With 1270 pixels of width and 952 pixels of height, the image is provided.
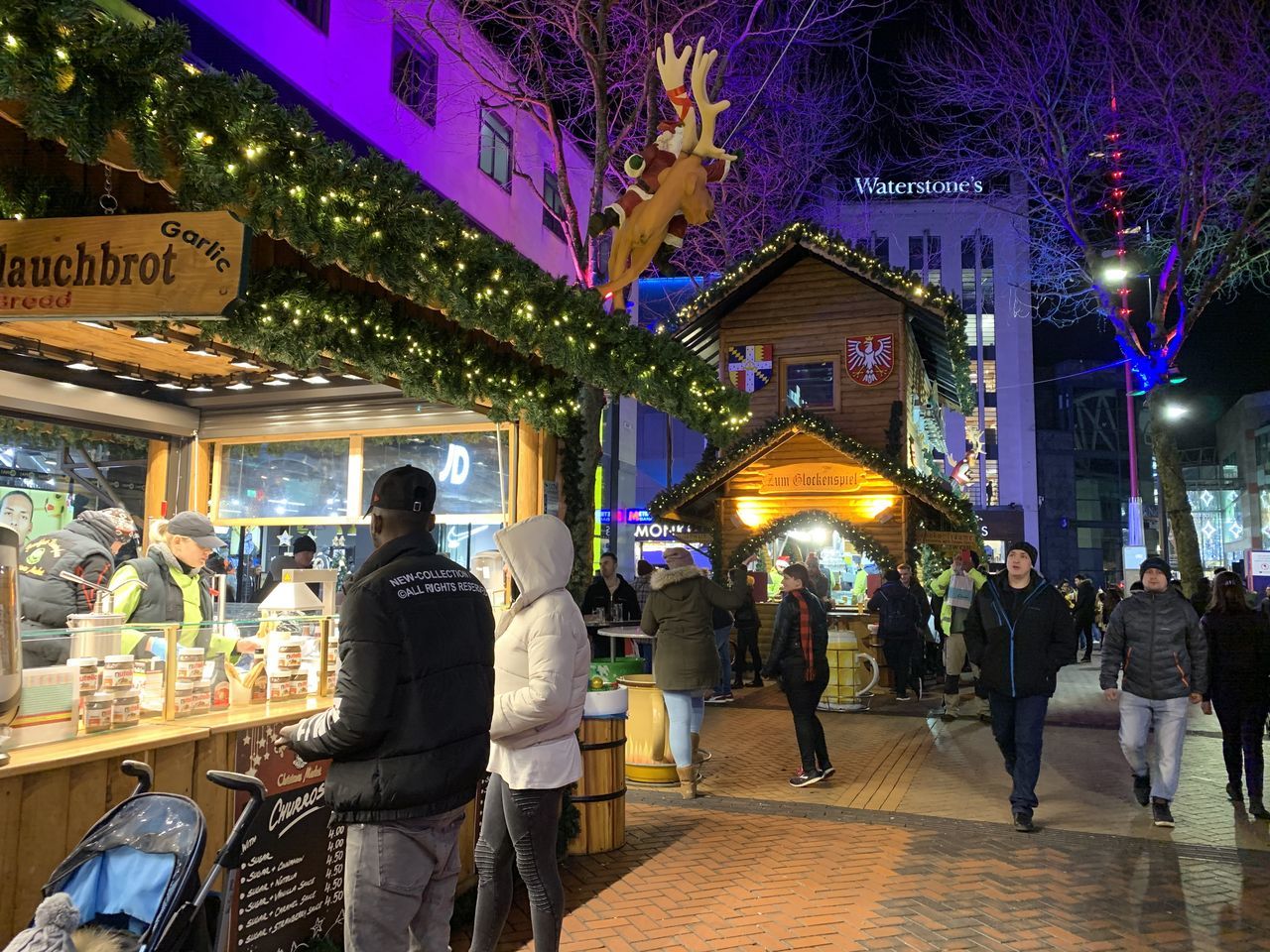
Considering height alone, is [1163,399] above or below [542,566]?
above

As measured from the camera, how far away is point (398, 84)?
1653 cm

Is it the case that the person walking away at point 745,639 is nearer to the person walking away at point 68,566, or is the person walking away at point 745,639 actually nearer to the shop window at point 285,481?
the shop window at point 285,481

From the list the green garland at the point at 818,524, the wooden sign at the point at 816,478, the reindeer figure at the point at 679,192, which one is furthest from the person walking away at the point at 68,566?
the green garland at the point at 818,524

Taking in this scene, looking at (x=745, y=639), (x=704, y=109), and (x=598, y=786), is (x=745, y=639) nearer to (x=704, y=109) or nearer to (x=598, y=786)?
(x=598, y=786)

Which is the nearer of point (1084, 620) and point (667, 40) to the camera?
point (667, 40)

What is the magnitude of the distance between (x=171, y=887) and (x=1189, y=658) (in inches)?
273

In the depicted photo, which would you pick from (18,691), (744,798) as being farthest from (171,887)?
(744,798)

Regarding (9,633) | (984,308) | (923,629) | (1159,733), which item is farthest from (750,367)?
(984,308)

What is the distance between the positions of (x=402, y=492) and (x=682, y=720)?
5.01 m

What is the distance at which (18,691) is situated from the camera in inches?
121

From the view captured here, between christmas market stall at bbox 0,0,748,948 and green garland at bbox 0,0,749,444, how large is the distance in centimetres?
1

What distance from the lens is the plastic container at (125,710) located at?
341 centimetres

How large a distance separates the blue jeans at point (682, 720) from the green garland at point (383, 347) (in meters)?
2.38

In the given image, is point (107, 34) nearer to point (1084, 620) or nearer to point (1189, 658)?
point (1189, 658)
